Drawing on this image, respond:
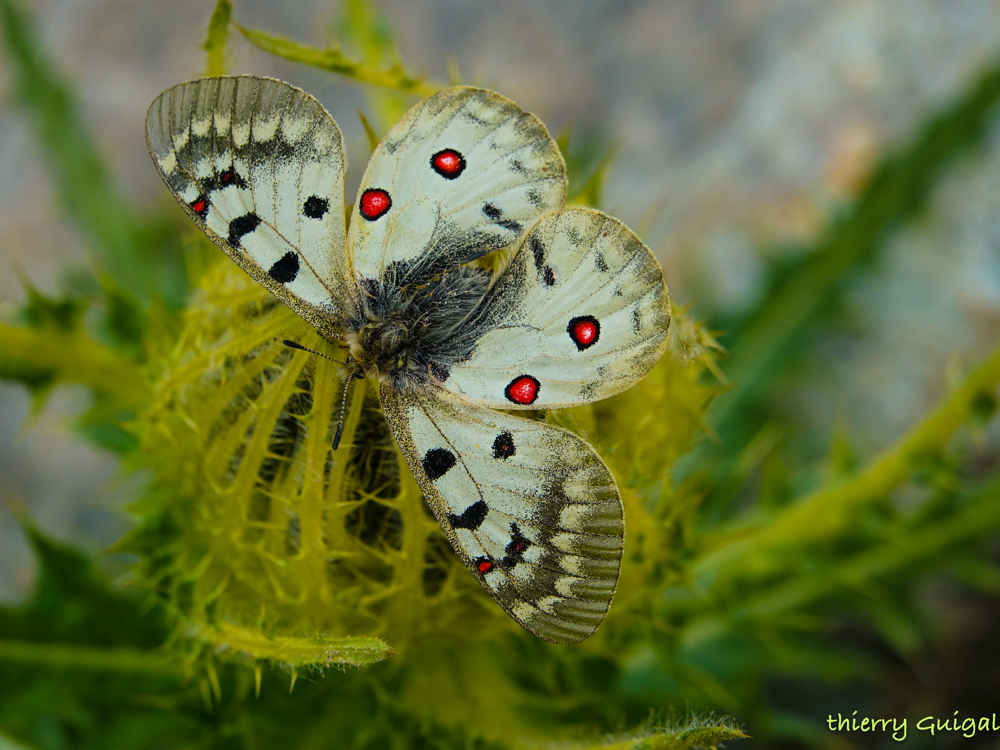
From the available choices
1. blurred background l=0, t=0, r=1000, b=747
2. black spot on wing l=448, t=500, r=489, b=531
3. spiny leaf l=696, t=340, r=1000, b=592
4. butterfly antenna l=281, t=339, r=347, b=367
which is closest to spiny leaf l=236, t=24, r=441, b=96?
butterfly antenna l=281, t=339, r=347, b=367

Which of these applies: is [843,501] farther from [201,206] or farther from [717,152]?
[717,152]

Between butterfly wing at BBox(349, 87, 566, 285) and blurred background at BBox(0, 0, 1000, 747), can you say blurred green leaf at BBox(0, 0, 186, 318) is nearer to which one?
blurred background at BBox(0, 0, 1000, 747)

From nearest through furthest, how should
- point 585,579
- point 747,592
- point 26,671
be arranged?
point 585,579 → point 26,671 → point 747,592

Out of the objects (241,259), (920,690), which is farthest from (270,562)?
(920,690)

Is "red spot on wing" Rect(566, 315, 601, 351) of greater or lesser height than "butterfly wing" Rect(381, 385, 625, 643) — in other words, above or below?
above

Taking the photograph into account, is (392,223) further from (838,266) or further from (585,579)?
(838,266)

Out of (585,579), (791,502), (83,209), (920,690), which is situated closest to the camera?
(585,579)
